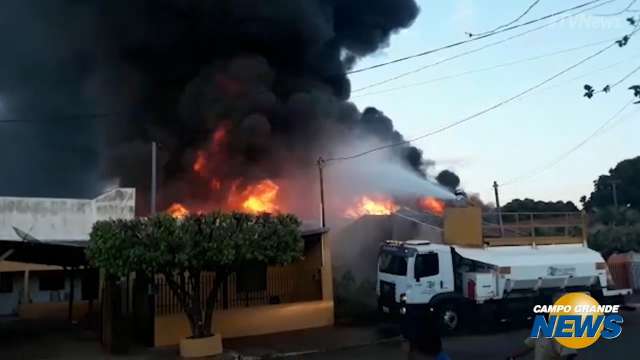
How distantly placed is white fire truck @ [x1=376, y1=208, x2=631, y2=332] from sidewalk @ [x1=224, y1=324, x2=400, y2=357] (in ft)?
2.79

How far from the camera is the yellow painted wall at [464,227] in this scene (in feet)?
53.9

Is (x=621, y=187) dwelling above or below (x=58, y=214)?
above

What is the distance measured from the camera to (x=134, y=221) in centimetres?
1220

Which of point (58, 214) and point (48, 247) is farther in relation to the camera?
point (58, 214)

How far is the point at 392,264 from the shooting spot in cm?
1627

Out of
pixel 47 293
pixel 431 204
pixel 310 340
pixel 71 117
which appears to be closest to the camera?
pixel 310 340

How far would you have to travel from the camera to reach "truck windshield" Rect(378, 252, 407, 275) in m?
15.9

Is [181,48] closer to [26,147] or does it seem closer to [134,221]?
[26,147]

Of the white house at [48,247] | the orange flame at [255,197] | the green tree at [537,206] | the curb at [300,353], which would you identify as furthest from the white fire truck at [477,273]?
the green tree at [537,206]

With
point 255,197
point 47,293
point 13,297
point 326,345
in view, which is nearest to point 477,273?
point 326,345

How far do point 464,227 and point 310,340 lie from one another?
5468 mm

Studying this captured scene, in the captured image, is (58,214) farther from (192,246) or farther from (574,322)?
(574,322)

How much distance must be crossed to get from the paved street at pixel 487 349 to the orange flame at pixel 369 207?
14.5 m

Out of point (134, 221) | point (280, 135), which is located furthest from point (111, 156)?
point (134, 221)
